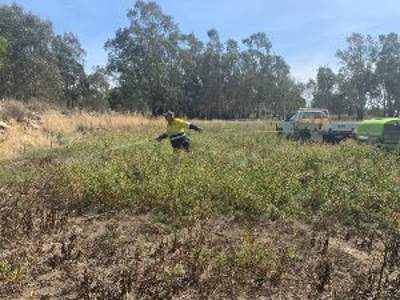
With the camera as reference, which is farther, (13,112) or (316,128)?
(316,128)

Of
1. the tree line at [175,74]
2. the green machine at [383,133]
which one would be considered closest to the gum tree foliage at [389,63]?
the tree line at [175,74]

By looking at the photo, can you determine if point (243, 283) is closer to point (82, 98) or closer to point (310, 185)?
point (310, 185)

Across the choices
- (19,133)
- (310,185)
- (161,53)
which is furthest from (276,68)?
(310,185)

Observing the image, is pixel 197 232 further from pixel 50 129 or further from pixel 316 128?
pixel 316 128

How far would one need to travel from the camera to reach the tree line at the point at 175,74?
144ft

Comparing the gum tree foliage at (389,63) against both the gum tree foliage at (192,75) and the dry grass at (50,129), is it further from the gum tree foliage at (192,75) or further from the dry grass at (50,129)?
the dry grass at (50,129)

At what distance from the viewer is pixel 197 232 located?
5410 millimetres

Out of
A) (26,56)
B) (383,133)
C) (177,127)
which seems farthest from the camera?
(26,56)

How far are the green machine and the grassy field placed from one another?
22.0 ft

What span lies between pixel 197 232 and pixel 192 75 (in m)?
62.5

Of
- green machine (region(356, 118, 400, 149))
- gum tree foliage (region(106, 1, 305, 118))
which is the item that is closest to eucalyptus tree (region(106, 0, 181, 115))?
gum tree foliage (region(106, 1, 305, 118))

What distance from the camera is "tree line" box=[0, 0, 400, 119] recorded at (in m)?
43.8

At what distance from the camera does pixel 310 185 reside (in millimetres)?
7793

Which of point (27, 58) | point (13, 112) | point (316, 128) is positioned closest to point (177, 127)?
point (13, 112)
